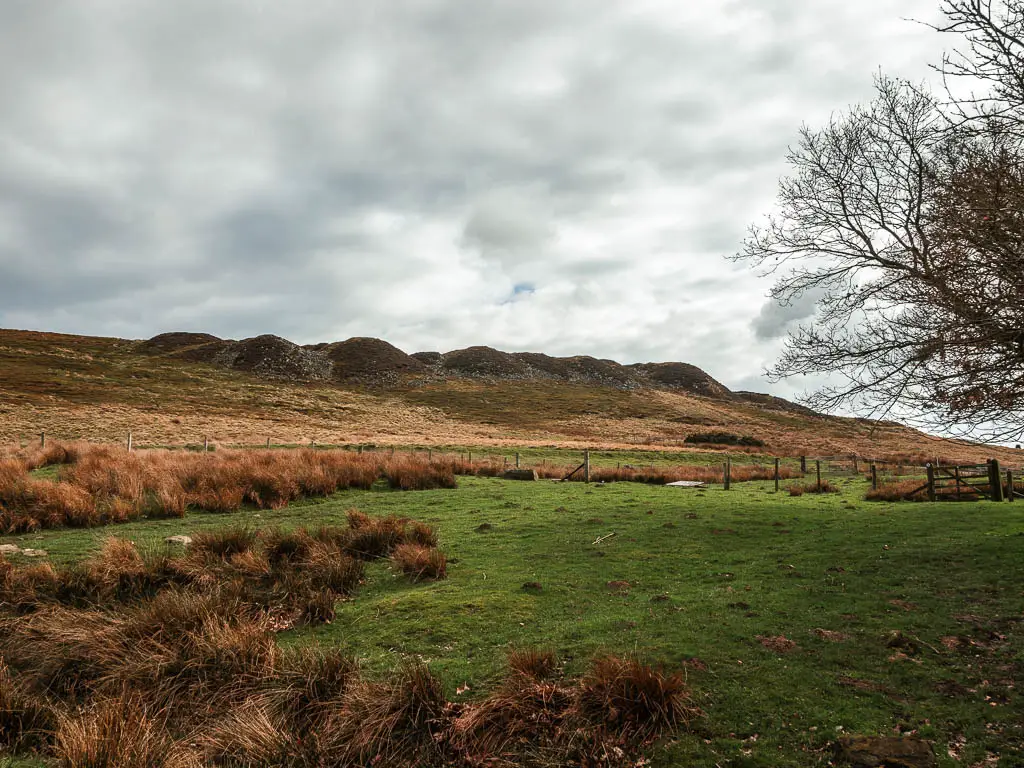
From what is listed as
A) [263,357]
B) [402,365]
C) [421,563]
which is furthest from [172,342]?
[421,563]

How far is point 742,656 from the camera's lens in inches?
247

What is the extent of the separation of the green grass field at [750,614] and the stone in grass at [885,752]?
0.15 metres

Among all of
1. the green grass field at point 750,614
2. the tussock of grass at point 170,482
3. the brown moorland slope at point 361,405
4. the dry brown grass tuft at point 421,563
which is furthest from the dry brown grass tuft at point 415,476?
the brown moorland slope at point 361,405

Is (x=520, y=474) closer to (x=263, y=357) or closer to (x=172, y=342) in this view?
(x=263, y=357)

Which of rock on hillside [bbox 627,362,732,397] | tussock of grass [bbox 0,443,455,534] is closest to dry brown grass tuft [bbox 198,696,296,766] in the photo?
tussock of grass [bbox 0,443,455,534]

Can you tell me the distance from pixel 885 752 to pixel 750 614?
10.1ft

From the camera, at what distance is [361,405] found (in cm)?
9062

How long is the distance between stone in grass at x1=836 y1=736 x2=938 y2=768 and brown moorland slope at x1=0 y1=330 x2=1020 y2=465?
38104 mm

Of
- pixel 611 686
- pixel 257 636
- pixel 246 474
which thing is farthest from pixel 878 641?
pixel 246 474

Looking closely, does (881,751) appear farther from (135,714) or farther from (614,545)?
(614,545)

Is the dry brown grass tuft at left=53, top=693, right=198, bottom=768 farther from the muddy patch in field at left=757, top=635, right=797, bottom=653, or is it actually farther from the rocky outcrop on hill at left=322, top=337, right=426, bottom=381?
the rocky outcrop on hill at left=322, top=337, right=426, bottom=381

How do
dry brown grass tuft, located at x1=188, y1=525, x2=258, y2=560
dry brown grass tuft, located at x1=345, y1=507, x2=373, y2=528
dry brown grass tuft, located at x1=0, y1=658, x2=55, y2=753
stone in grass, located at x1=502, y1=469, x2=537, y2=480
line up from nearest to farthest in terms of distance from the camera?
Result: dry brown grass tuft, located at x1=0, y1=658, x2=55, y2=753 < dry brown grass tuft, located at x1=188, y1=525, x2=258, y2=560 < dry brown grass tuft, located at x1=345, y1=507, x2=373, y2=528 < stone in grass, located at x1=502, y1=469, x2=537, y2=480

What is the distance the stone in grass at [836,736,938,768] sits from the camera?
4.34m

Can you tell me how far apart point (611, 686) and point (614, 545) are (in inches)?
263
